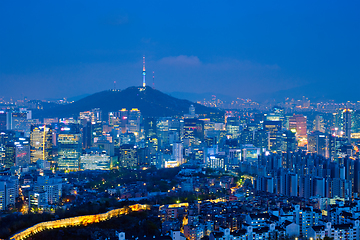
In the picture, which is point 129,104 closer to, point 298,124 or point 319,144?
point 298,124

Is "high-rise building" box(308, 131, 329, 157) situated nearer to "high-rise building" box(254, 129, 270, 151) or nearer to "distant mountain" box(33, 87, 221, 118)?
"high-rise building" box(254, 129, 270, 151)

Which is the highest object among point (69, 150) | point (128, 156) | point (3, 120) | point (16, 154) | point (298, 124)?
point (3, 120)

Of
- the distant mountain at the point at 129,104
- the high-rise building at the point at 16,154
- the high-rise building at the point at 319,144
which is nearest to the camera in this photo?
the high-rise building at the point at 16,154

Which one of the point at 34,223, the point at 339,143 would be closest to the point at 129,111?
the point at 339,143

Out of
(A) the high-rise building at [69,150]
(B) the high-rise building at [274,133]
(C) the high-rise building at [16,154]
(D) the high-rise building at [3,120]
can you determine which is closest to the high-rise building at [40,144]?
(C) the high-rise building at [16,154]

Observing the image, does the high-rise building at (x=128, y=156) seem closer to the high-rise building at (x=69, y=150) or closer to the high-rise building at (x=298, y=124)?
the high-rise building at (x=69, y=150)

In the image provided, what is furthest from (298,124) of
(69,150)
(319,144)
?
(69,150)
